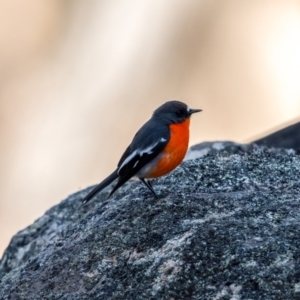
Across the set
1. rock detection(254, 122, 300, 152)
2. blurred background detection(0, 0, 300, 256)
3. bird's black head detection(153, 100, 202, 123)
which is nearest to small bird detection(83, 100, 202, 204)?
bird's black head detection(153, 100, 202, 123)

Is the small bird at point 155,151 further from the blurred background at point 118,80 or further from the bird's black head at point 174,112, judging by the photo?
the blurred background at point 118,80

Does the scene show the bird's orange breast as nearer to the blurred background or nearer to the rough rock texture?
the rough rock texture

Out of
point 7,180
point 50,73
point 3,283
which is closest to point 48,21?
point 50,73

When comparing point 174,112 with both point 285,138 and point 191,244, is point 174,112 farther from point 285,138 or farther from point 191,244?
point 191,244

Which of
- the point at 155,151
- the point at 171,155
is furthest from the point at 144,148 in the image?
the point at 171,155

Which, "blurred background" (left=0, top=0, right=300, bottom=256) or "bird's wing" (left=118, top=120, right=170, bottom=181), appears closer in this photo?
"bird's wing" (left=118, top=120, right=170, bottom=181)

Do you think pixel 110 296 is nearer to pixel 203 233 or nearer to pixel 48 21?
pixel 203 233

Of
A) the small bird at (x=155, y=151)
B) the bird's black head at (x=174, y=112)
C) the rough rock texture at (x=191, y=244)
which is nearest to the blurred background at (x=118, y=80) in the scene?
the bird's black head at (x=174, y=112)

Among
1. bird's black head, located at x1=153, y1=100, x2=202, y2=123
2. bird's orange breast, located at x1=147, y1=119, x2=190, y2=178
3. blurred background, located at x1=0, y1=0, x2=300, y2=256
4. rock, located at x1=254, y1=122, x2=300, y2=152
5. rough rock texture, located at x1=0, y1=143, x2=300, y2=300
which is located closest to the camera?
rough rock texture, located at x1=0, y1=143, x2=300, y2=300
